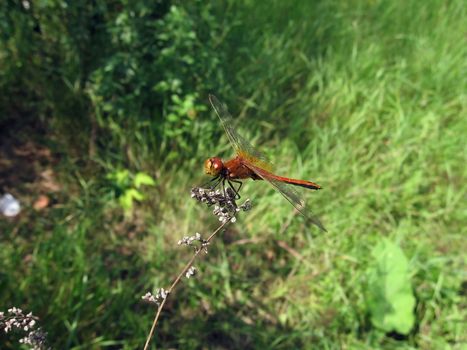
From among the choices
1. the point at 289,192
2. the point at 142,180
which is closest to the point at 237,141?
the point at 289,192

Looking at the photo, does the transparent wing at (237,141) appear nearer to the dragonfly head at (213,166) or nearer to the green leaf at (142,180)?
the dragonfly head at (213,166)

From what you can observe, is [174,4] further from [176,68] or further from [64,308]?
[64,308]

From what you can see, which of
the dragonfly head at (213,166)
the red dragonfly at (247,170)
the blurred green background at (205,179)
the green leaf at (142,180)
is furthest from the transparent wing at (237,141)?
the green leaf at (142,180)

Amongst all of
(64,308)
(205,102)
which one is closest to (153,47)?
(205,102)

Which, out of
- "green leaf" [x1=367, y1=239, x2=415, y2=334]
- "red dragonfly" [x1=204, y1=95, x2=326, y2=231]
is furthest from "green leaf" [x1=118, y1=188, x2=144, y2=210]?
"green leaf" [x1=367, y1=239, x2=415, y2=334]

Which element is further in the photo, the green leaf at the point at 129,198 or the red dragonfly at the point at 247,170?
the green leaf at the point at 129,198

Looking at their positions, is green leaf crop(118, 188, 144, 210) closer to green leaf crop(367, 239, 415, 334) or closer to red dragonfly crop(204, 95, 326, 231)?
red dragonfly crop(204, 95, 326, 231)

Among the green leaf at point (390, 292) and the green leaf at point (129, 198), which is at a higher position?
the green leaf at point (129, 198)
